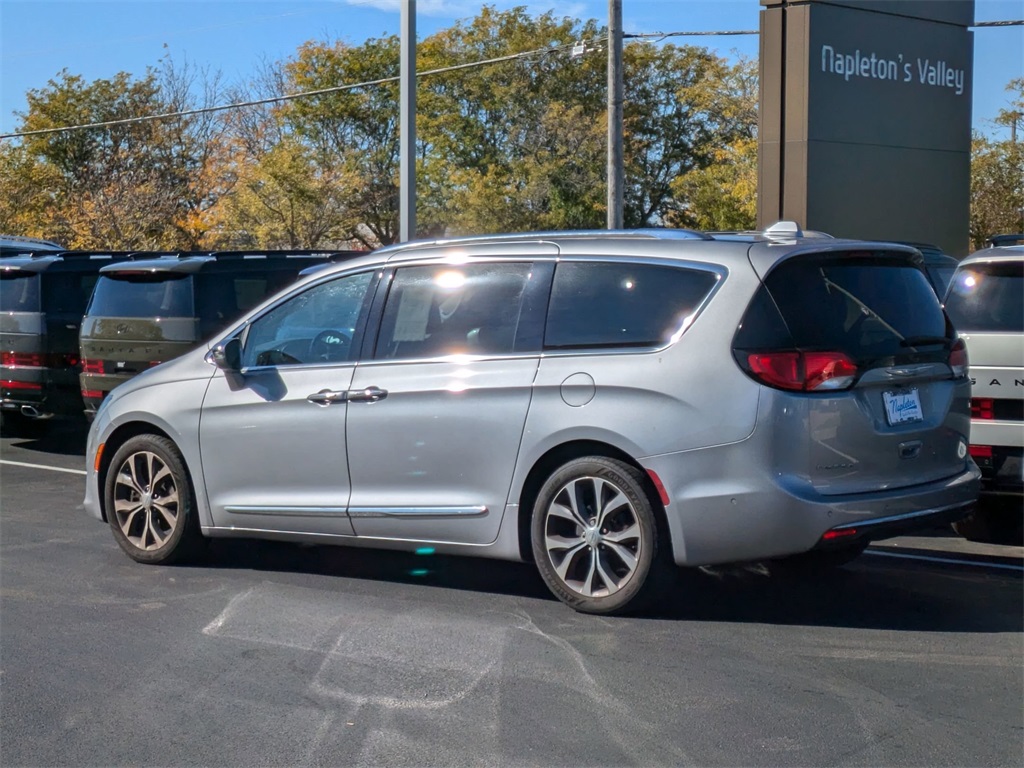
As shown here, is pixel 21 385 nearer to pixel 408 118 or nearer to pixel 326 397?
pixel 408 118

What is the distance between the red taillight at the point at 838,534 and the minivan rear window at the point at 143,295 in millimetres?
6832

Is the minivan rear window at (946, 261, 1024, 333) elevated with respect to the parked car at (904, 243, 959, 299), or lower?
lower

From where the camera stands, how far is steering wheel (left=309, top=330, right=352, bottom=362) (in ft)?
21.5

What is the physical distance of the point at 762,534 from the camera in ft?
17.6

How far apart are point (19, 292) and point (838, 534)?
9181mm

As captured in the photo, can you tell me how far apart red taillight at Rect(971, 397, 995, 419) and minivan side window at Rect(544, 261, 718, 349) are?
2345 millimetres

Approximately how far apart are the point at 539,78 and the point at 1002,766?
4289 cm

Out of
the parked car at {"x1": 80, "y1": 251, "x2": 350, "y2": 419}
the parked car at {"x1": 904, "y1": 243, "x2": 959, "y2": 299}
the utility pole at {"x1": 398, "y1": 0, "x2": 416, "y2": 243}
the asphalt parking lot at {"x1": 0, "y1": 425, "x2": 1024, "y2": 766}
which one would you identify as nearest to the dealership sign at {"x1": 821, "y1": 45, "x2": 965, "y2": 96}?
the parked car at {"x1": 904, "y1": 243, "x2": 959, "y2": 299}

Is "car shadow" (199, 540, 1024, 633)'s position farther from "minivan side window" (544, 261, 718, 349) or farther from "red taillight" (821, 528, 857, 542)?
"minivan side window" (544, 261, 718, 349)

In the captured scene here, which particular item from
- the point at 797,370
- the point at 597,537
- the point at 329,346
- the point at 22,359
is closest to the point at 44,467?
the point at 22,359

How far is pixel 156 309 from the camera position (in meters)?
10.8

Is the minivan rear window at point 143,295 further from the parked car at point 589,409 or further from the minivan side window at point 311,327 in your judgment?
the minivan side window at point 311,327

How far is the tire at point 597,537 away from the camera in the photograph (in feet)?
18.3

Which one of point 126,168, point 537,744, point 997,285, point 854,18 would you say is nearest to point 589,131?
point 126,168
